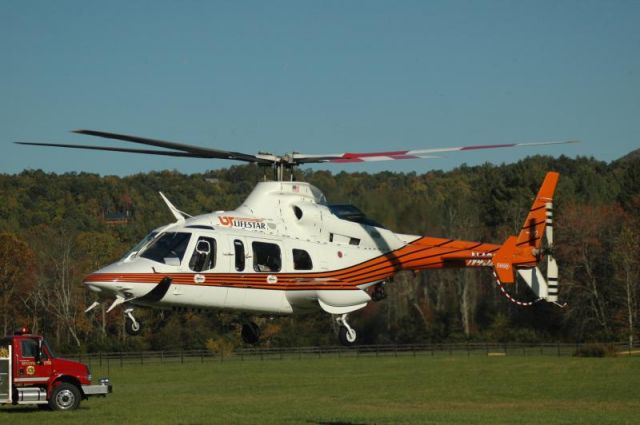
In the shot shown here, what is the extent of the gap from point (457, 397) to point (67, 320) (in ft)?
125

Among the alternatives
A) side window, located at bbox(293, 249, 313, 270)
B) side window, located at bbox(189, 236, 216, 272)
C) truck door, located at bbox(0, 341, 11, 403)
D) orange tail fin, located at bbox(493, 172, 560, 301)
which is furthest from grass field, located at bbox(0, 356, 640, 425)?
side window, located at bbox(189, 236, 216, 272)

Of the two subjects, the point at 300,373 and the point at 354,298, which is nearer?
the point at 354,298

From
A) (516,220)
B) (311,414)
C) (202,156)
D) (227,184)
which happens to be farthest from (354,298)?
(227,184)

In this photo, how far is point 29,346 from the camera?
1578 inches

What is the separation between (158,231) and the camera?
23906 millimetres

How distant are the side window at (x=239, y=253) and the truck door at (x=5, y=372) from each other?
704 inches

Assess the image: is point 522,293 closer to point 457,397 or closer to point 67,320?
point 457,397

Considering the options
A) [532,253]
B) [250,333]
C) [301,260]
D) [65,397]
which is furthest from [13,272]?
[301,260]

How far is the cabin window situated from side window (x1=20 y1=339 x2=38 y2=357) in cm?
1772

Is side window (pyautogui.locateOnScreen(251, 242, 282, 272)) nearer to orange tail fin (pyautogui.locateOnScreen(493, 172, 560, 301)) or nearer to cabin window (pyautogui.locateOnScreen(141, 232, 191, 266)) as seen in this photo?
cabin window (pyautogui.locateOnScreen(141, 232, 191, 266))

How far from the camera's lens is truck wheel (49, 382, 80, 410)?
41312 millimetres

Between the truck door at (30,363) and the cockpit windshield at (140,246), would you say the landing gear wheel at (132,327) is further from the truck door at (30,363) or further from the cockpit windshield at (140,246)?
the truck door at (30,363)

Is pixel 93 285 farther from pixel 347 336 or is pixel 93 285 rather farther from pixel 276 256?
pixel 347 336

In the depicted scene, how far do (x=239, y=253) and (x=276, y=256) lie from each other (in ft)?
2.74
